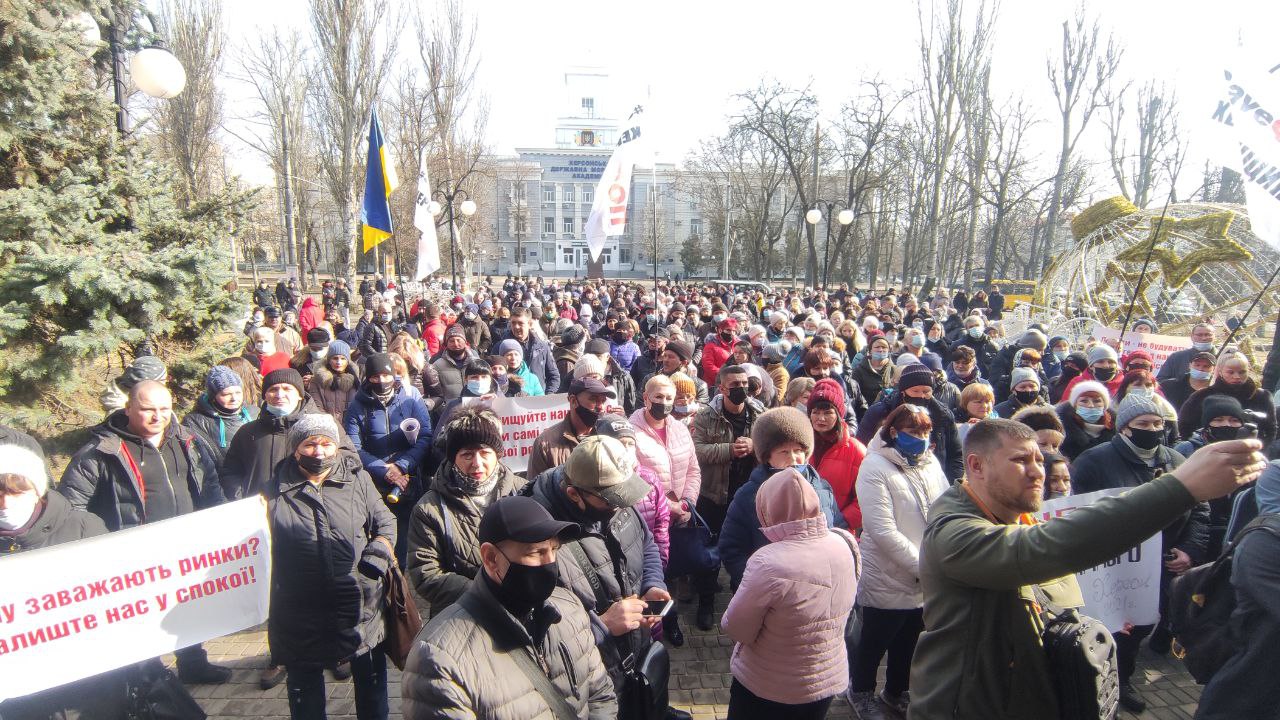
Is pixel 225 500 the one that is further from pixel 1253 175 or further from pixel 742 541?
pixel 1253 175

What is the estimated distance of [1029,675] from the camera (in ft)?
6.82

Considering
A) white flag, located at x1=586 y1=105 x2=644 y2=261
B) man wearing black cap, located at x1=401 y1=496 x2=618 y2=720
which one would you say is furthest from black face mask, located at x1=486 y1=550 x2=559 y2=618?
white flag, located at x1=586 y1=105 x2=644 y2=261

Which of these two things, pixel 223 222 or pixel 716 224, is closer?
pixel 223 222

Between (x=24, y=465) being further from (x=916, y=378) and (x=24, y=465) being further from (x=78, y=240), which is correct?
(x=916, y=378)

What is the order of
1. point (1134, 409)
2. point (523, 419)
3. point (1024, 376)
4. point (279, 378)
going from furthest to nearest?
point (523, 419) → point (1024, 376) → point (279, 378) → point (1134, 409)

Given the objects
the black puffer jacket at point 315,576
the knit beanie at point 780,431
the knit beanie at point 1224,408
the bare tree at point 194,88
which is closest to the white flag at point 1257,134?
the knit beanie at point 1224,408

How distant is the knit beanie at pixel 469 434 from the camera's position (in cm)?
311

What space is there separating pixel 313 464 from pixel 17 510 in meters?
1.15

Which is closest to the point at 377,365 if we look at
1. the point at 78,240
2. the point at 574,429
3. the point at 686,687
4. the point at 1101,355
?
the point at 574,429

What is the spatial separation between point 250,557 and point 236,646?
Answer: 5.34 feet

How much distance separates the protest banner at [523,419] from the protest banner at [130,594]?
2500mm

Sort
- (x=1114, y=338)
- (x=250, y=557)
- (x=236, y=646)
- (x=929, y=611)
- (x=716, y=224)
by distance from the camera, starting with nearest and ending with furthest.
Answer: (x=929, y=611), (x=250, y=557), (x=236, y=646), (x=1114, y=338), (x=716, y=224)

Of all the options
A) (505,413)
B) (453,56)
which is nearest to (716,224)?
(453,56)

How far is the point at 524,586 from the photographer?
199 cm
